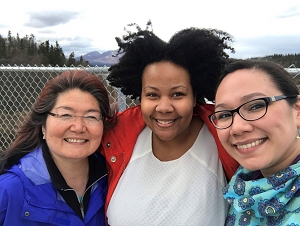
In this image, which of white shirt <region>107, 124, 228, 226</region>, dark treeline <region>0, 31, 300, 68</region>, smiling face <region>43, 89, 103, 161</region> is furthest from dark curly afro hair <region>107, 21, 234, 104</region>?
dark treeline <region>0, 31, 300, 68</region>

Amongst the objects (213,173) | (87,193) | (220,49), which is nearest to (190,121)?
(213,173)

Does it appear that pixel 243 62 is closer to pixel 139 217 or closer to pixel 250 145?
pixel 250 145

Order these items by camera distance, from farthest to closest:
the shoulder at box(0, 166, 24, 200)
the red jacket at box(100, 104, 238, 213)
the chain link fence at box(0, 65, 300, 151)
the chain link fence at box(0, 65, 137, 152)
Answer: the chain link fence at box(0, 65, 137, 152), the chain link fence at box(0, 65, 300, 151), the red jacket at box(100, 104, 238, 213), the shoulder at box(0, 166, 24, 200)

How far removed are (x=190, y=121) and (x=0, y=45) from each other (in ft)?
87.6

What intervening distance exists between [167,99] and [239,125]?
2.13 ft

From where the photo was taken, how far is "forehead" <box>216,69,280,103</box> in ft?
4.55

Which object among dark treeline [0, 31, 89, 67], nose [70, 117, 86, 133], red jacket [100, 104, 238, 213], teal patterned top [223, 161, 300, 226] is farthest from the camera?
dark treeline [0, 31, 89, 67]

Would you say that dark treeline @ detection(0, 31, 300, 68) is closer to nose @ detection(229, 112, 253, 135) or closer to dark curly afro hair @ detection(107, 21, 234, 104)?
dark curly afro hair @ detection(107, 21, 234, 104)

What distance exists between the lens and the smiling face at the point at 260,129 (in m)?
1.31

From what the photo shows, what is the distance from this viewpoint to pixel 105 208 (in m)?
2.04

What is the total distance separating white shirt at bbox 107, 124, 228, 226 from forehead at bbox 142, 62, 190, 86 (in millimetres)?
416

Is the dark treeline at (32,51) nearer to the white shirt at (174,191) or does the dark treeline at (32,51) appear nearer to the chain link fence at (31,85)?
the chain link fence at (31,85)

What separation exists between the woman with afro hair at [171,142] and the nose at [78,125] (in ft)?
0.98

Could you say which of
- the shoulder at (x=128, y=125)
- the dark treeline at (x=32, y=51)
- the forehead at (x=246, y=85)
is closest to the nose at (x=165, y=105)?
the shoulder at (x=128, y=125)
